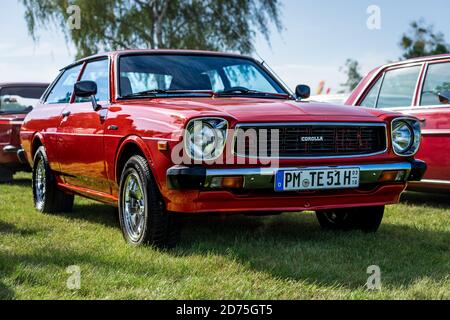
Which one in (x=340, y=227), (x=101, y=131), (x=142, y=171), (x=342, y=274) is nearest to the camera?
(x=342, y=274)

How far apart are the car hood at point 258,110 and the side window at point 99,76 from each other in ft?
1.92

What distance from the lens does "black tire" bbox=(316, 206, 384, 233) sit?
5258 millimetres

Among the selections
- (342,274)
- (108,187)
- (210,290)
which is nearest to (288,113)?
(342,274)

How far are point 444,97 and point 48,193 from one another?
3976 millimetres

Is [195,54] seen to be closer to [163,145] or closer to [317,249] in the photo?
[163,145]

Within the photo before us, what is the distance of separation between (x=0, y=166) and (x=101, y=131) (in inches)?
207

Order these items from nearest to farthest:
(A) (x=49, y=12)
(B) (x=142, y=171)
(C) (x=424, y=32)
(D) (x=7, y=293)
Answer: (D) (x=7, y=293) < (B) (x=142, y=171) < (A) (x=49, y=12) < (C) (x=424, y=32)

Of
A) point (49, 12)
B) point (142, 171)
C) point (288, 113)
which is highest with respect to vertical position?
point (49, 12)

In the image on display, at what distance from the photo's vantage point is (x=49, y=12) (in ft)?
81.9

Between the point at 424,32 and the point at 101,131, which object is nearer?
the point at 101,131

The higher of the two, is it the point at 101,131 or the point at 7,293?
the point at 101,131

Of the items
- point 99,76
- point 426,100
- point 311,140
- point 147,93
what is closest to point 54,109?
point 99,76

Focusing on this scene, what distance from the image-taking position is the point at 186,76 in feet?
17.9
